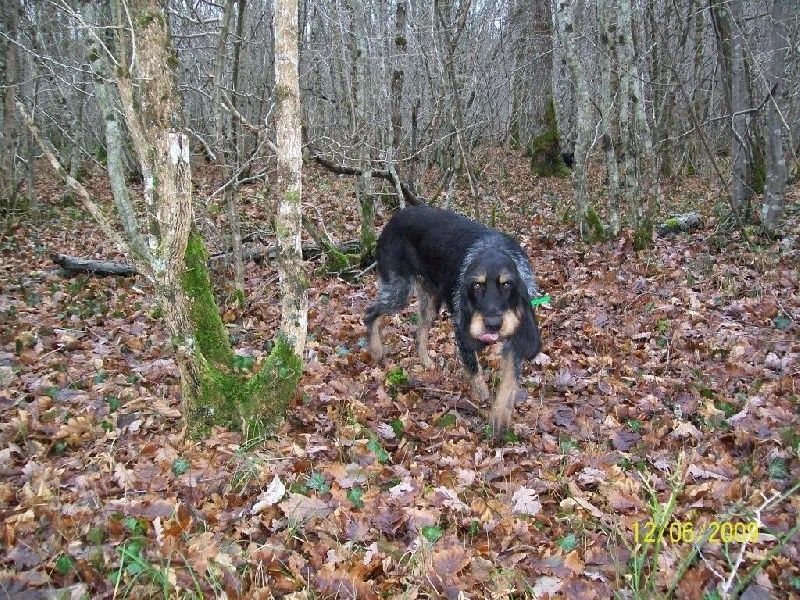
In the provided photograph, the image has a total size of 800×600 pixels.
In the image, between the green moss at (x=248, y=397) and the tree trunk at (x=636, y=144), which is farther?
the tree trunk at (x=636, y=144)

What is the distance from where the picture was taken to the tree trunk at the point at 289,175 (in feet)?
14.5

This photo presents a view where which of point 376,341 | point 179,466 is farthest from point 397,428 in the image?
point 376,341

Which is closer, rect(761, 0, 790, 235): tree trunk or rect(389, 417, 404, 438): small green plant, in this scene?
rect(389, 417, 404, 438): small green plant

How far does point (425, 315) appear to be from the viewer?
23.5 feet

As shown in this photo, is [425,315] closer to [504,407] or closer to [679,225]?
[504,407]

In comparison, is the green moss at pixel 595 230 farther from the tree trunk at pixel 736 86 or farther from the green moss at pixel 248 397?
the green moss at pixel 248 397

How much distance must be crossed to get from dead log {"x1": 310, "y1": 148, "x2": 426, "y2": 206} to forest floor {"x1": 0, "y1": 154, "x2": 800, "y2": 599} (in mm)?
2105

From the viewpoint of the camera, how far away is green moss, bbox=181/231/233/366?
4.48 metres

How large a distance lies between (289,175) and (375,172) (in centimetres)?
553

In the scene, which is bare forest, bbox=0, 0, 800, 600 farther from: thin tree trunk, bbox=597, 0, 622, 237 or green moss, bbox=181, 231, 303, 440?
thin tree trunk, bbox=597, 0, 622, 237

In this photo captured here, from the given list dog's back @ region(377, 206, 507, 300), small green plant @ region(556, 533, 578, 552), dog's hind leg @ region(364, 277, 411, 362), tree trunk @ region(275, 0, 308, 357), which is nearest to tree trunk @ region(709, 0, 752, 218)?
dog's back @ region(377, 206, 507, 300)

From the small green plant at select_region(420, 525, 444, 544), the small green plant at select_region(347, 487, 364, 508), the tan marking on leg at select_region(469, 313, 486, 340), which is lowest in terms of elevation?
the small green plant at select_region(420, 525, 444, 544)

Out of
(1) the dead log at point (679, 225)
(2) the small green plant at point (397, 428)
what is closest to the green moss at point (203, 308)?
(2) the small green plant at point (397, 428)
